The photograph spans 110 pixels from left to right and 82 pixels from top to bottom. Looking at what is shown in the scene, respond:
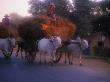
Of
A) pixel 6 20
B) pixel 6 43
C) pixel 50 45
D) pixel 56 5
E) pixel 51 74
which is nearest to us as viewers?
pixel 51 74

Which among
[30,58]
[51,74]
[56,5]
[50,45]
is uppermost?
[56,5]

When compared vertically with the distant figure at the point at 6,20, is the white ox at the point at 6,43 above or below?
below

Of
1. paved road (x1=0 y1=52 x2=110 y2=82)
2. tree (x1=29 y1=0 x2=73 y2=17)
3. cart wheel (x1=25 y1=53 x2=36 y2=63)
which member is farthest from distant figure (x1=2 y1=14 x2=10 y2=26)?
tree (x1=29 y1=0 x2=73 y2=17)

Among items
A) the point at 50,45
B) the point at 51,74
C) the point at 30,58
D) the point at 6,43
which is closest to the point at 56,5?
the point at 6,43

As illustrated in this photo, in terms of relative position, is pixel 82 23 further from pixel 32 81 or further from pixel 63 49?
pixel 32 81

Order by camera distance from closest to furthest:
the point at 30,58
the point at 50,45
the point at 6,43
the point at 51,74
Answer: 1. the point at 51,74
2. the point at 50,45
3. the point at 30,58
4. the point at 6,43

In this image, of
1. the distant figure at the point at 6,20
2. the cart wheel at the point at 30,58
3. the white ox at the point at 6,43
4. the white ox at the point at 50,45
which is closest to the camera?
the white ox at the point at 50,45

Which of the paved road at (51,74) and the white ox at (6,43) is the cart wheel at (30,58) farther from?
the paved road at (51,74)

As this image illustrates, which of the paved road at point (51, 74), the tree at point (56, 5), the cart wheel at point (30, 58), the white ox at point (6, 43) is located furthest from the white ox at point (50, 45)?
the tree at point (56, 5)

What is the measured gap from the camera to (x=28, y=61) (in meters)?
21.4

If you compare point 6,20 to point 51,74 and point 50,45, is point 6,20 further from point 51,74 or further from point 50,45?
point 51,74

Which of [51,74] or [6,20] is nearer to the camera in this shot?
[51,74]

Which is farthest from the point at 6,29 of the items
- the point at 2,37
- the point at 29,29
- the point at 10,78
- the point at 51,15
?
the point at 10,78

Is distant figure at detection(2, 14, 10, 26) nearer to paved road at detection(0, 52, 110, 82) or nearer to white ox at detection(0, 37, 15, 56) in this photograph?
white ox at detection(0, 37, 15, 56)
